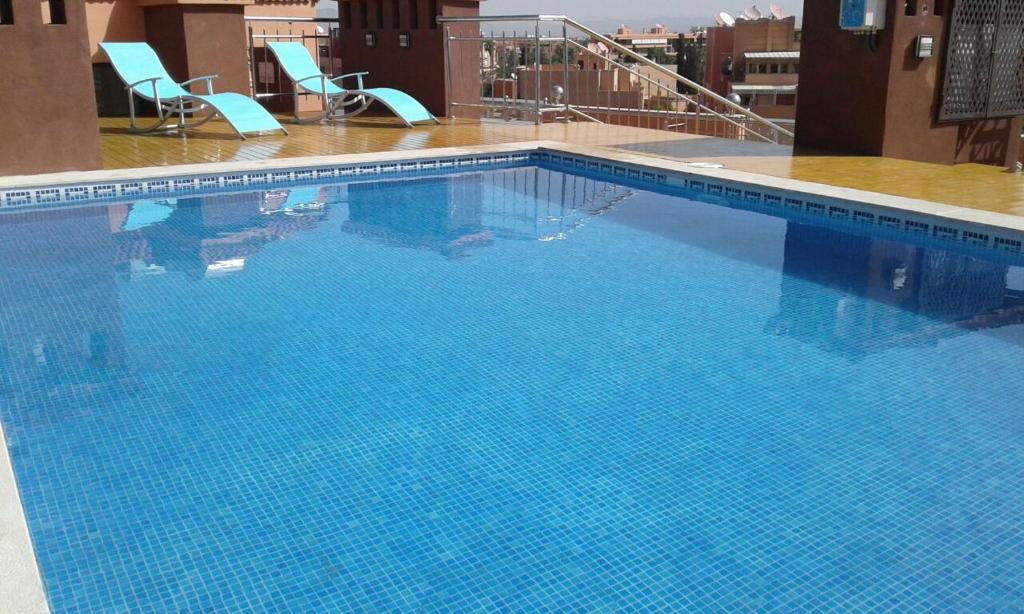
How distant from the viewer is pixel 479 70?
12234 millimetres

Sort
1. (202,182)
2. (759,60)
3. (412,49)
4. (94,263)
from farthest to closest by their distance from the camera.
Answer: (759,60)
(412,49)
(202,182)
(94,263)

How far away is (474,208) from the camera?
754 centimetres

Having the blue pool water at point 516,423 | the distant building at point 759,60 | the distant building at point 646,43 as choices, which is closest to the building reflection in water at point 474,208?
the blue pool water at point 516,423

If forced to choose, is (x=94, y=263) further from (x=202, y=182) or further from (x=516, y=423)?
(x=516, y=423)

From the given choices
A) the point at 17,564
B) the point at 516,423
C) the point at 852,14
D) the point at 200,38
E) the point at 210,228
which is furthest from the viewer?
the point at 200,38

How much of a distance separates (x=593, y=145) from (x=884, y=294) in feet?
16.0

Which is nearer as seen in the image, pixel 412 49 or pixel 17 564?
pixel 17 564

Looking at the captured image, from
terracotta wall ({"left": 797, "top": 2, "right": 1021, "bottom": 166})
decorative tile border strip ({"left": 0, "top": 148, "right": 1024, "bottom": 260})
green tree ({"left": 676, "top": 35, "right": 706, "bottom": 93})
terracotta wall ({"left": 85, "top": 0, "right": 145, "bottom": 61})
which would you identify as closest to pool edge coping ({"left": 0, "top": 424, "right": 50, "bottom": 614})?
decorative tile border strip ({"left": 0, "top": 148, "right": 1024, "bottom": 260})

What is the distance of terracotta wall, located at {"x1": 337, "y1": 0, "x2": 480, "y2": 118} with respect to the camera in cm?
1187

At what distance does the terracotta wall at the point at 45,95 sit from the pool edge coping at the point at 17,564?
18.5 ft

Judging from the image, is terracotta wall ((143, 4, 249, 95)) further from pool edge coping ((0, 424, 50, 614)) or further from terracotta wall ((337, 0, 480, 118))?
pool edge coping ((0, 424, 50, 614))

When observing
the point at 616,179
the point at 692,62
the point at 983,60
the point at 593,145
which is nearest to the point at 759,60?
the point at 692,62

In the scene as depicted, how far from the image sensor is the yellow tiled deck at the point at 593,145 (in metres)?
7.20

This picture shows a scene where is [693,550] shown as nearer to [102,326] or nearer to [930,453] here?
[930,453]
